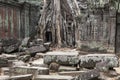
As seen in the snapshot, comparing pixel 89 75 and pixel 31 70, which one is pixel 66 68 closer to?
pixel 31 70

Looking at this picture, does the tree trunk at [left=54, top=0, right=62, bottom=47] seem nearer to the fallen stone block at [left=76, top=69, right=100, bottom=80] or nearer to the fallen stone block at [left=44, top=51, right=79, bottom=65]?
the fallen stone block at [left=44, top=51, right=79, bottom=65]

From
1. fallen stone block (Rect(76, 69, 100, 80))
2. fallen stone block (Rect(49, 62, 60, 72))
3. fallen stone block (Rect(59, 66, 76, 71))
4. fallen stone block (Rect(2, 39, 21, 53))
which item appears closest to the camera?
fallen stone block (Rect(76, 69, 100, 80))

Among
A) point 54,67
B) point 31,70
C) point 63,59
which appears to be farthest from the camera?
point 63,59

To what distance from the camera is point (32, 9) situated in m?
18.4

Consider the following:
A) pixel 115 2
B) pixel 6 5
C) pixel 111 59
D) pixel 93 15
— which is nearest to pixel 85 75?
pixel 111 59

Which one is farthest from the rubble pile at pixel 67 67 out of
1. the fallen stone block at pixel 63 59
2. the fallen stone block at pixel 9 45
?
the fallen stone block at pixel 9 45

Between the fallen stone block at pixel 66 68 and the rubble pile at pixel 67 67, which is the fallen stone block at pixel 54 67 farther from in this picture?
→ the fallen stone block at pixel 66 68

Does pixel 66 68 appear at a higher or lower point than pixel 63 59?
lower

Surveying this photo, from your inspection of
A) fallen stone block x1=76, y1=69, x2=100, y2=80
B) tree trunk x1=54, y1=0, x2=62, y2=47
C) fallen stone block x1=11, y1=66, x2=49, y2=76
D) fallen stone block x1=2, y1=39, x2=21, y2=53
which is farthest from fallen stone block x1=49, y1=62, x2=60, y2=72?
tree trunk x1=54, y1=0, x2=62, y2=47

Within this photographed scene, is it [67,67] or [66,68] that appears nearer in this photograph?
[66,68]

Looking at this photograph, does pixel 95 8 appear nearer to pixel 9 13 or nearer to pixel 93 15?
pixel 93 15

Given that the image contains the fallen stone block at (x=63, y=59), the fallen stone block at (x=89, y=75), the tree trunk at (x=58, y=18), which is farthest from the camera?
the tree trunk at (x=58, y=18)

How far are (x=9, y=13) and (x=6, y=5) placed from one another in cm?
61

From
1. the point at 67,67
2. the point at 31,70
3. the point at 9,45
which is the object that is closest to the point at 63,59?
the point at 67,67
